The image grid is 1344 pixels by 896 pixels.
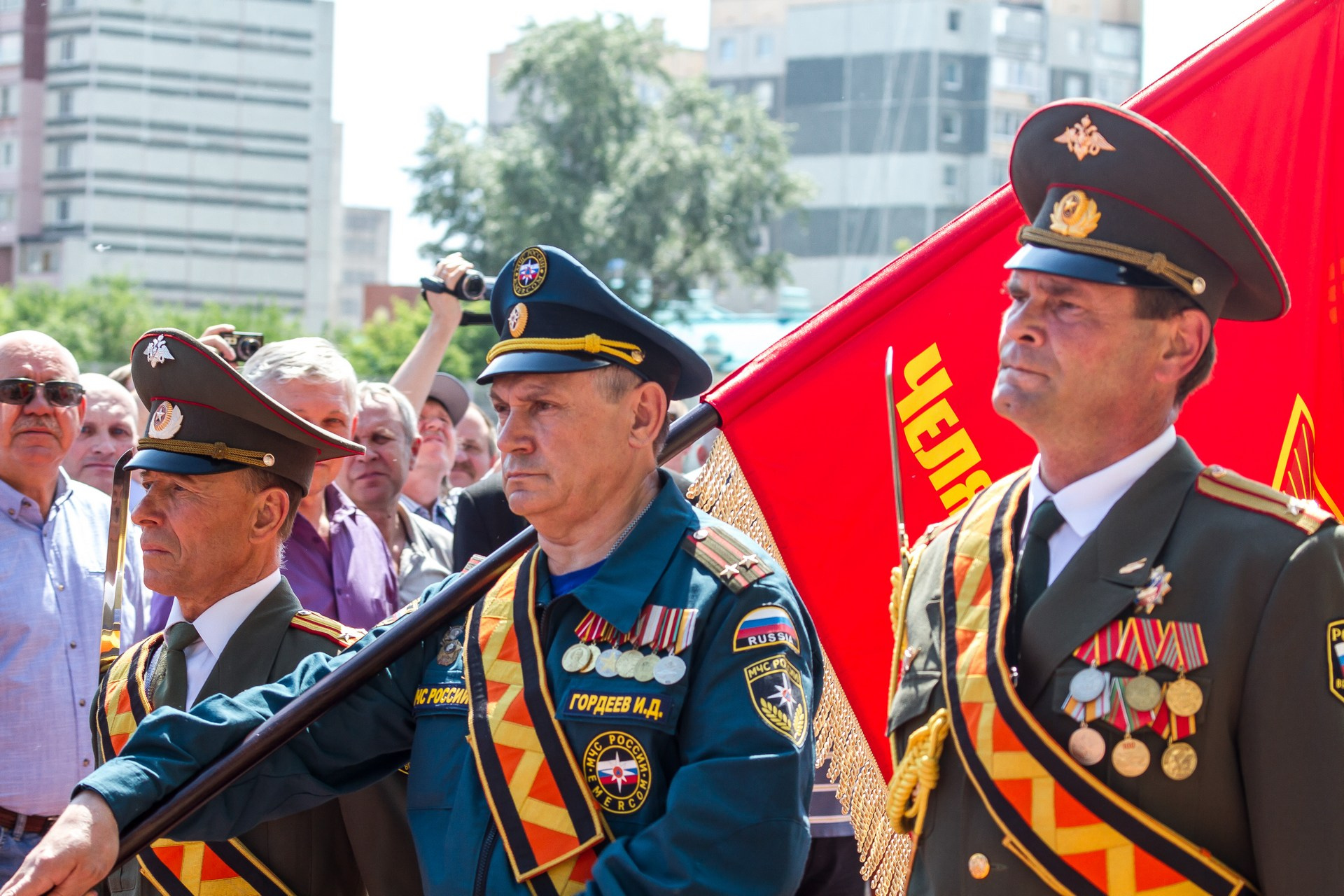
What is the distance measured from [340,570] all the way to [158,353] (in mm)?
1346

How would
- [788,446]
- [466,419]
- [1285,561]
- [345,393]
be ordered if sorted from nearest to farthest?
[1285,561] < [788,446] < [345,393] < [466,419]

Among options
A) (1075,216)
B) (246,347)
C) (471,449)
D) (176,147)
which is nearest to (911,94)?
(176,147)

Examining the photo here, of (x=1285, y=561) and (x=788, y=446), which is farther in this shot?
(x=788, y=446)

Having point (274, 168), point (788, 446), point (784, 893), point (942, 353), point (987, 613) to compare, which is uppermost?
point (274, 168)

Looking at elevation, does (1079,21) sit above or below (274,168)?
above

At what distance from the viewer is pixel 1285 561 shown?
87.0 inches

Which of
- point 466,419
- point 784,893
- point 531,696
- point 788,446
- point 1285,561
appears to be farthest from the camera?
point 466,419

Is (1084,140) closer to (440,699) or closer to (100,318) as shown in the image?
(440,699)

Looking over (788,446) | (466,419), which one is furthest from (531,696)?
(466,419)

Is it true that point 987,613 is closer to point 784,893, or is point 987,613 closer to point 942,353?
point 784,893

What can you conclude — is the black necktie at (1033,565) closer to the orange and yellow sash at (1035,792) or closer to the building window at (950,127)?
the orange and yellow sash at (1035,792)

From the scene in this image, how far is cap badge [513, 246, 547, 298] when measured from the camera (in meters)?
2.78

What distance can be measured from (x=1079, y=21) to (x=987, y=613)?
67.2 metres

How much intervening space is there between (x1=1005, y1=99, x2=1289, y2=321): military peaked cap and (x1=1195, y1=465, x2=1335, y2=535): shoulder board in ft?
0.92
